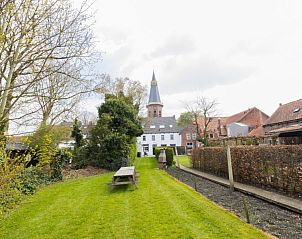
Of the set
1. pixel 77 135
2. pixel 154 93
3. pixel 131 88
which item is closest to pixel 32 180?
pixel 77 135

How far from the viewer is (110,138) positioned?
730 inches

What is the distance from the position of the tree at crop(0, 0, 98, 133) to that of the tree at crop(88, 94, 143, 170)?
12844mm

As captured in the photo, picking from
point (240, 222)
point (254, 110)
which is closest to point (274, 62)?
point (240, 222)

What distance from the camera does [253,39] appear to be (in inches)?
408

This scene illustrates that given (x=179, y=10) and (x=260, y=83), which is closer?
(x=179, y=10)

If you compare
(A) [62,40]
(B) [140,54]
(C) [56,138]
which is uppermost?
(B) [140,54]

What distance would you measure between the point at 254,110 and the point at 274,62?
104 feet

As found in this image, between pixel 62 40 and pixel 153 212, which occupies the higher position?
pixel 62 40

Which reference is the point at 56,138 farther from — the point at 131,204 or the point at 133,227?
the point at 133,227

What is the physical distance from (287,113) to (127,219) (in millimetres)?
30213

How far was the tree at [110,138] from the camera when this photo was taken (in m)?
18.8

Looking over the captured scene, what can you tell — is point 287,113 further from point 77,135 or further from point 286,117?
point 77,135

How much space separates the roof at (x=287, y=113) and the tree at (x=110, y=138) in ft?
66.0

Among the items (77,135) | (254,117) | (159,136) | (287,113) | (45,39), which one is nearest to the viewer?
(45,39)
